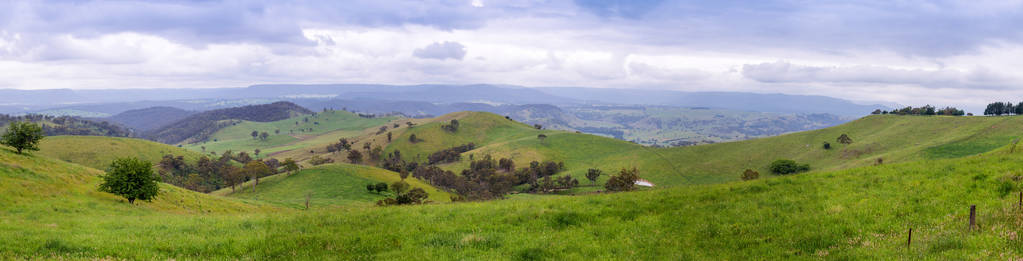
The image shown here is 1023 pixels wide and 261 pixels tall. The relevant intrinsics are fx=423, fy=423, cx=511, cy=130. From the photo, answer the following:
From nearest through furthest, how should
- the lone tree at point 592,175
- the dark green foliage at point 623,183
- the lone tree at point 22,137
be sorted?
the lone tree at point 22,137 → the dark green foliage at point 623,183 → the lone tree at point 592,175

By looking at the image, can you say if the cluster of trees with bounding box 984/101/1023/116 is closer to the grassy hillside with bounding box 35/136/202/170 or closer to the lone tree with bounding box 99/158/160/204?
the lone tree with bounding box 99/158/160/204

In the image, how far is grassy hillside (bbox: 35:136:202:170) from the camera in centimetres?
15375

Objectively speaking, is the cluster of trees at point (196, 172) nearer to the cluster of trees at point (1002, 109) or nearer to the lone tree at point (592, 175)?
the lone tree at point (592, 175)

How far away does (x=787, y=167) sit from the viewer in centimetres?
11988

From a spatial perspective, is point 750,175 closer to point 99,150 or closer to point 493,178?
point 493,178

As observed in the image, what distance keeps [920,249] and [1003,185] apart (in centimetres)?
931

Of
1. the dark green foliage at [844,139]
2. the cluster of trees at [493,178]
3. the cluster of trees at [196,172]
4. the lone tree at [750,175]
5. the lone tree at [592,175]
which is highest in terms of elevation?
the dark green foliage at [844,139]

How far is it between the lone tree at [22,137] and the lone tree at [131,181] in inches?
628

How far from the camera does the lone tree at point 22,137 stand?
43875mm

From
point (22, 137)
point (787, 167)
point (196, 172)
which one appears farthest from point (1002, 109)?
point (196, 172)

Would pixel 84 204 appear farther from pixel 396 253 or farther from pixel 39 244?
pixel 396 253

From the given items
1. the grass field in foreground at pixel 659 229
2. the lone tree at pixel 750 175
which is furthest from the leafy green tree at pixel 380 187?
the lone tree at pixel 750 175

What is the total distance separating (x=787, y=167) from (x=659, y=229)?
127 metres

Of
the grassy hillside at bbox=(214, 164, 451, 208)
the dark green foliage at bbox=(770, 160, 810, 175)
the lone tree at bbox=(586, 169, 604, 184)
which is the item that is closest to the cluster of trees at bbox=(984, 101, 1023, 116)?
the dark green foliage at bbox=(770, 160, 810, 175)
